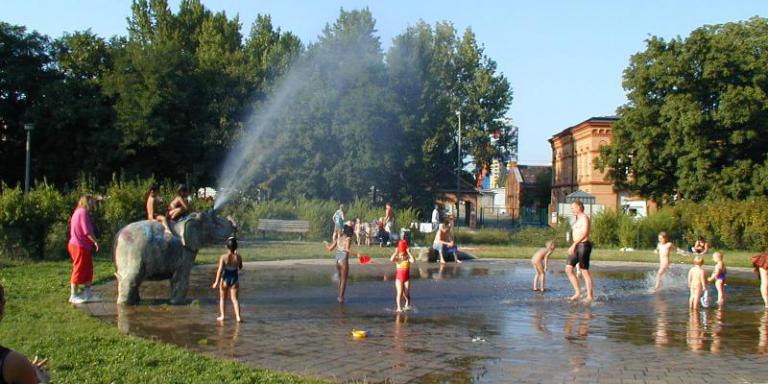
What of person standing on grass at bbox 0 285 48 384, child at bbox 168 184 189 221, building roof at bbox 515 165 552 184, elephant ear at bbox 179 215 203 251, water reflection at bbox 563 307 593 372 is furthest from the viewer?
building roof at bbox 515 165 552 184

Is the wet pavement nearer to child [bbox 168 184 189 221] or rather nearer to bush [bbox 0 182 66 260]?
child [bbox 168 184 189 221]

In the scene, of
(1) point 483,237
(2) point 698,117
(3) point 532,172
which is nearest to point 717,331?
(1) point 483,237

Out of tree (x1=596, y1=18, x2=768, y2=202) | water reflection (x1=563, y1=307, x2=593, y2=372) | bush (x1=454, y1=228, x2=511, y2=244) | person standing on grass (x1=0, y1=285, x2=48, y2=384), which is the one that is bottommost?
water reflection (x1=563, y1=307, x2=593, y2=372)

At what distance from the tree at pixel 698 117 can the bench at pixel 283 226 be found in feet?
84.5

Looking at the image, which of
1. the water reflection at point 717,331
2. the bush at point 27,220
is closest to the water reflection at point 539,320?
the water reflection at point 717,331

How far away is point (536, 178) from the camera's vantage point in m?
101

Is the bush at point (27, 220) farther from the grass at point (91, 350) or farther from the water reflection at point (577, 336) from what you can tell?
the water reflection at point (577, 336)

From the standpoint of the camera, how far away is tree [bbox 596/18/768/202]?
48.6 m

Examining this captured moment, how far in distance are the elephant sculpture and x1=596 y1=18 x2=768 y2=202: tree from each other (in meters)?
41.9

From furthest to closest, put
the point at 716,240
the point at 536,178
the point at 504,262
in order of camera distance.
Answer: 1. the point at 536,178
2. the point at 716,240
3. the point at 504,262

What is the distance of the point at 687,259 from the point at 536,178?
235 feet

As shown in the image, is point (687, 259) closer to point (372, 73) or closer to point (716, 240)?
point (716, 240)

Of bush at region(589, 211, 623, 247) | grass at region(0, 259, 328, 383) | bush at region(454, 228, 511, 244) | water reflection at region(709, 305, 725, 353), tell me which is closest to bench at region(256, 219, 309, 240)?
bush at region(454, 228, 511, 244)

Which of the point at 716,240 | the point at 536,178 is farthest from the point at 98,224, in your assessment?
the point at 536,178
